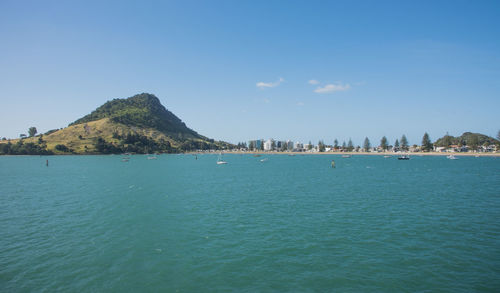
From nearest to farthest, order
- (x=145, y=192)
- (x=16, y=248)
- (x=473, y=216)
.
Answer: (x=16, y=248)
(x=473, y=216)
(x=145, y=192)

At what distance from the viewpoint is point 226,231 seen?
3003cm

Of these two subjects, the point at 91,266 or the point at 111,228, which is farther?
the point at 111,228

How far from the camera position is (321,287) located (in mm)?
18000

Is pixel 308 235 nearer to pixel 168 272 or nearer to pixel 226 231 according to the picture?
pixel 226 231

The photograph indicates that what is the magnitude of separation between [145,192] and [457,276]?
56.2m

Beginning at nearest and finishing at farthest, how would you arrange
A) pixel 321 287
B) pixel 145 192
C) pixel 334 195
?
pixel 321 287 < pixel 334 195 < pixel 145 192

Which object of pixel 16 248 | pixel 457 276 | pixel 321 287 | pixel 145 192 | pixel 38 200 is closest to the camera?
pixel 321 287

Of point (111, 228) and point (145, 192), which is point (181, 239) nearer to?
point (111, 228)

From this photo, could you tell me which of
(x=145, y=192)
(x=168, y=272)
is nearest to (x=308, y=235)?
(x=168, y=272)

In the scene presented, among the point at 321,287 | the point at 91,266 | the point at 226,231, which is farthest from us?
the point at 226,231

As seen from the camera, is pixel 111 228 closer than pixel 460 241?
No

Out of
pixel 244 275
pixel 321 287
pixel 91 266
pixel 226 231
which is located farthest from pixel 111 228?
pixel 321 287

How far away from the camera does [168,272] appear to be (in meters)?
20.3

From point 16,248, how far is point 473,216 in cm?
5566
